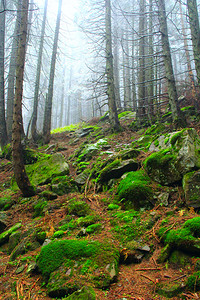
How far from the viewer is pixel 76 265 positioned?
246 cm

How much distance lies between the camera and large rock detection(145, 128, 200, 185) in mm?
3787

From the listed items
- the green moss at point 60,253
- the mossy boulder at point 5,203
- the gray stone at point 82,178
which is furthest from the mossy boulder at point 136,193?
the mossy boulder at point 5,203

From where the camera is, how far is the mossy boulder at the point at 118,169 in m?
4.89

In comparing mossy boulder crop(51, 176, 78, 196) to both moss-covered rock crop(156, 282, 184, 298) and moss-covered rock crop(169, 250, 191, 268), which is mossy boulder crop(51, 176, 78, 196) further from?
moss-covered rock crop(156, 282, 184, 298)

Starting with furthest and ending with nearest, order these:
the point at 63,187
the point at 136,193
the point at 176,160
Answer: the point at 63,187 → the point at 176,160 → the point at 136,193

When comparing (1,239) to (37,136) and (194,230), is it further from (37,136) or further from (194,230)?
(37,136)

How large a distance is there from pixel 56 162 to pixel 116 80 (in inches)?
554

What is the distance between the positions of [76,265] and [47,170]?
455cm

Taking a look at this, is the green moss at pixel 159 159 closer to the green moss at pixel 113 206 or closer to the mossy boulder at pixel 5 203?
the green moss at pixel 113 206

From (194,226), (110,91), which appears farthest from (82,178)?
(110,91)

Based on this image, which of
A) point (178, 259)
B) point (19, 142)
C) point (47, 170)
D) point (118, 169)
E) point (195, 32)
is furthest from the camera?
point (195, 32)

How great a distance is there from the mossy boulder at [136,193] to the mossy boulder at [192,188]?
2.33ft

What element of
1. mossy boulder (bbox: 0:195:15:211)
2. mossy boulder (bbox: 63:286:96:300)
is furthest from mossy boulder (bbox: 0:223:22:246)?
mossy boulder (bbox: 63:286:96:300)

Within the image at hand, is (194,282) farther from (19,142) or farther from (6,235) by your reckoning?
(19,142)
